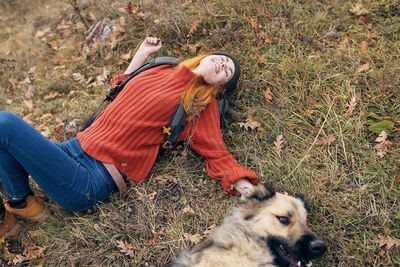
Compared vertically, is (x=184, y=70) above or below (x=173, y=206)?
above

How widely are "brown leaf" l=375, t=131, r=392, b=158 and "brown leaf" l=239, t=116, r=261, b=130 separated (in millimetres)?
1357

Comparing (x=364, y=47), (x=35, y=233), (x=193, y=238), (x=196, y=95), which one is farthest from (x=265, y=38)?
(x=35, y=233)

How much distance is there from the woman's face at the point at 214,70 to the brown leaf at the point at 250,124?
62 centimetres

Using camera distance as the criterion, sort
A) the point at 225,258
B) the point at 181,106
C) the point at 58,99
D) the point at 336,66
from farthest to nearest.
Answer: the point at 58,99
the point at 336,66
the point at 181,106
the point at 225,258

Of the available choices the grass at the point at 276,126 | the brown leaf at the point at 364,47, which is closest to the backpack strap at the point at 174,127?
the grass at the point at 276,126

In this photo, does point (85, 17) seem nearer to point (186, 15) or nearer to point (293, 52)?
point (186, 15)

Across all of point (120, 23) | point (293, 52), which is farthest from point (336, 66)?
point (120, 23)

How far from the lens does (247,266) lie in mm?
3713

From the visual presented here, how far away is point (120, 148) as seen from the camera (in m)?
4.55

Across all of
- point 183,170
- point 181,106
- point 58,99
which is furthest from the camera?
point 58,99

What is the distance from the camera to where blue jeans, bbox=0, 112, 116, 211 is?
13.8 feet

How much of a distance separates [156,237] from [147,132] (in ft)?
3.64

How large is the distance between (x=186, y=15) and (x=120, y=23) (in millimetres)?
1476

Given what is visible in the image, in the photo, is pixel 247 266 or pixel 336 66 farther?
pixel 336 66
